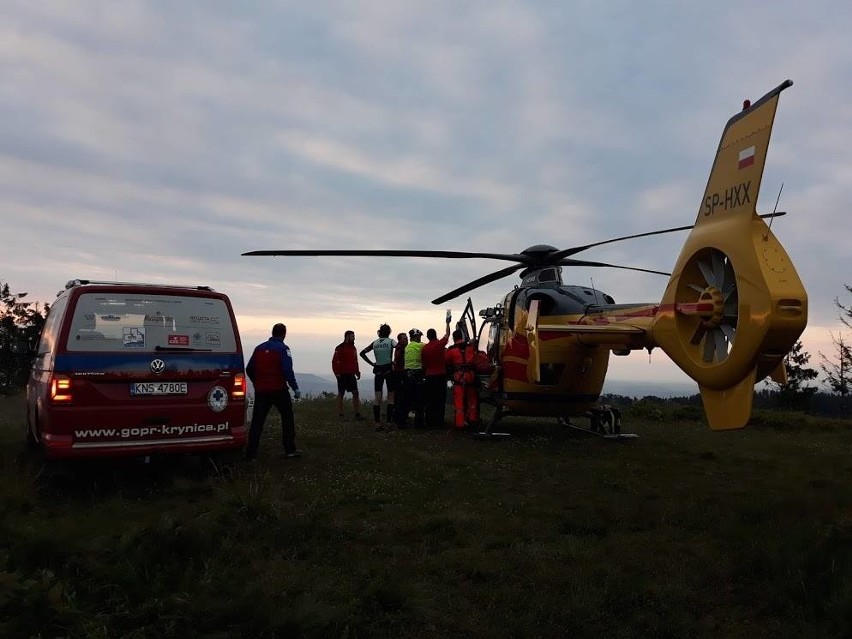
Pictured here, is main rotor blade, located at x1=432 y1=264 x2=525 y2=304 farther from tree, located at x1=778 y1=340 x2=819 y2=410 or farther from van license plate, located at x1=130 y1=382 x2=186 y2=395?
tree, located at x1=778 y1=340 x2=819 y2=410

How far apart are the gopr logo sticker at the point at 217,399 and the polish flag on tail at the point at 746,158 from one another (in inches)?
238

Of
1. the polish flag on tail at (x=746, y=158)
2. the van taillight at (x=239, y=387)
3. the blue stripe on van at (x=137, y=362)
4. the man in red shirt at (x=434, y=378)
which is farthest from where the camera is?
the man in red shirt at (x=434, y=378)

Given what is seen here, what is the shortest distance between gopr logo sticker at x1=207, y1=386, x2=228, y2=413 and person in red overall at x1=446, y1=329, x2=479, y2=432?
19.7 ft

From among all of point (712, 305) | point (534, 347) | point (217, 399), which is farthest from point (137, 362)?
point (712, 305)

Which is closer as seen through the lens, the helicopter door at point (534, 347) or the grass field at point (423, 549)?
the grass field at point (423, 549)

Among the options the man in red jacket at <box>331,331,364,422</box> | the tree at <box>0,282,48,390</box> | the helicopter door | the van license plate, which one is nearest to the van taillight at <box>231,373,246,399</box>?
the van license plate

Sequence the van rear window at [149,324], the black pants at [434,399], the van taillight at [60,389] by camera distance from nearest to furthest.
Answer: the van taillight at [60,389] < the van rear window at [149,324] < the black pants at [434,399]

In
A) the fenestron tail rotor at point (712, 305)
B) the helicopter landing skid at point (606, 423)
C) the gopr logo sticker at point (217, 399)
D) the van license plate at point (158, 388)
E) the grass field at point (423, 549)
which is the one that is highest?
the fenestron tail rotor at point (712, 305)

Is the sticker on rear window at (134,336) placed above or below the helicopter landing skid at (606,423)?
above

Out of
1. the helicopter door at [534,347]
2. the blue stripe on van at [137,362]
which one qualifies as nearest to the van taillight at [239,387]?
the blue stripe on van at [137,362]

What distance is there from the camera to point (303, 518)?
18.8 feet

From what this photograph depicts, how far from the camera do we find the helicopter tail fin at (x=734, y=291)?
5523mm

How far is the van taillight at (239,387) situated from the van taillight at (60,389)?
1.66 meters

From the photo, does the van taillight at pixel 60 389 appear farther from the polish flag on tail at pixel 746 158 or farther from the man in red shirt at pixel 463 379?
the man in red shirt at pixel 463 379
